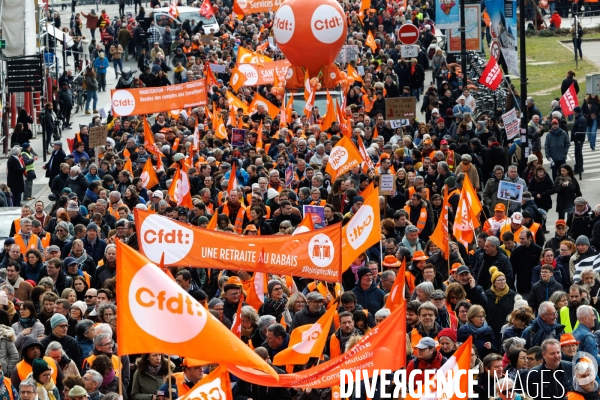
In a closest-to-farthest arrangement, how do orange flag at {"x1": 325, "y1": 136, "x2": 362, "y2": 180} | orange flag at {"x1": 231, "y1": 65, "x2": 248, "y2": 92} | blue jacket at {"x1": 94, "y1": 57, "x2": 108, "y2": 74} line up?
orange flag at {"x1": 325, "y1": 136, "x2": 362, "y2": 180} < orange flag at {"x1": 231, "y1": 65, "x2": 248, "y2": 92} < blue jacket at {"x1": 94, "y1": 57, "x2": 108, "y2": 74}

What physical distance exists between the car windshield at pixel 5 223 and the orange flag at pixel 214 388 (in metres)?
9.79

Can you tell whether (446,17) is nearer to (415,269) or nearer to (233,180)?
(233,180)

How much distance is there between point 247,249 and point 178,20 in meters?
34.0

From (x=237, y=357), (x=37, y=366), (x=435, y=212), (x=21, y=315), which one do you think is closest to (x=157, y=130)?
(x=435, y=212)

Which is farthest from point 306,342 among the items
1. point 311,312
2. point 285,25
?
point 285,25

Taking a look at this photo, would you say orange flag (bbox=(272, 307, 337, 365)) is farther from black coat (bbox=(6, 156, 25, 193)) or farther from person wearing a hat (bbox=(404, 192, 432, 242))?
black coat (bbox=(6, 156, 25, 193))

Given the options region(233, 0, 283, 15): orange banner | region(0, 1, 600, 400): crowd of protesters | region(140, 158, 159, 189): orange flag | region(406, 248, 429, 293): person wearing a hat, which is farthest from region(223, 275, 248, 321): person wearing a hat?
region(233, 0, 283, 15): orange banner

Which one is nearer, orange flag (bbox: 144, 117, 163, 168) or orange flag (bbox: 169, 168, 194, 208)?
orange flag (bbox: 169, 168, 194, 208)

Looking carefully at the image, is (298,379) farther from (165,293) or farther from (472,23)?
(472,23)

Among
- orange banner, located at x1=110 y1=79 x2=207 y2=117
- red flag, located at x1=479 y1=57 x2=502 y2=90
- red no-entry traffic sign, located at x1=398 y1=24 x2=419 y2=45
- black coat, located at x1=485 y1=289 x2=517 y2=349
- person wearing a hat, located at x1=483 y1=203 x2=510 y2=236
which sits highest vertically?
red no-entry traffic sign, located at x1=398 y1=24 x2=419 y2=45

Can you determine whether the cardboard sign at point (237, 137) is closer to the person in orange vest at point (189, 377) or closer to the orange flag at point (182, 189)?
the orange flag at point (182, 189)

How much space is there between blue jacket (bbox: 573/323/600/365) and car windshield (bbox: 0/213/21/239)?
9.57m

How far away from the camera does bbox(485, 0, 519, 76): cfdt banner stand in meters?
26.2

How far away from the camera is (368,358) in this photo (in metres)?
11.2
